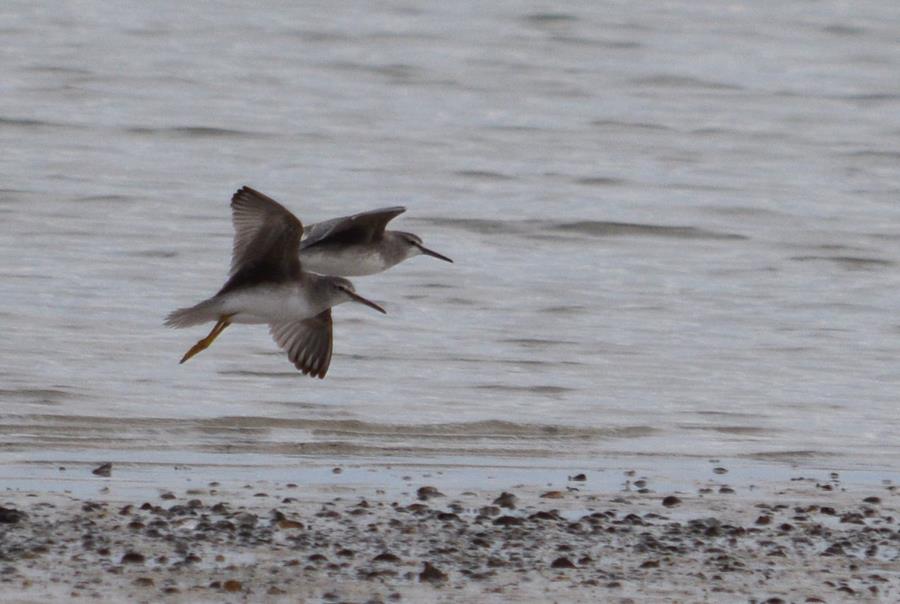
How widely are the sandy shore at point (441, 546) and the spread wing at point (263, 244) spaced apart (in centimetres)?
104

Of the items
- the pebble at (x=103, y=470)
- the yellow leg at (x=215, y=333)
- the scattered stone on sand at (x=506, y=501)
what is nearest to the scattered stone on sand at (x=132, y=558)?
the pebble at (x=103, y=470)

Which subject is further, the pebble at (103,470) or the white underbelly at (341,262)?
the white underbelly at (341,262)

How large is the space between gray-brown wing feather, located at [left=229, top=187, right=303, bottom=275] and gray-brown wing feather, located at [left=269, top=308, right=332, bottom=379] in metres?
0.58

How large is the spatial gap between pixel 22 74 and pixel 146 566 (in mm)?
17787

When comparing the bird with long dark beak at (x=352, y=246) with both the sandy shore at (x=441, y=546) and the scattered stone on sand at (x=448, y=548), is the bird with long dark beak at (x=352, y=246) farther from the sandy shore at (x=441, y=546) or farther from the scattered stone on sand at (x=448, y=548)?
the scattered stone on sand at (x=448, y=548)

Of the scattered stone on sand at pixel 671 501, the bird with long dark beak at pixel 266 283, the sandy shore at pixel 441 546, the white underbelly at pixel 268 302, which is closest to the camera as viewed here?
the sandy shore at pixel 441 546

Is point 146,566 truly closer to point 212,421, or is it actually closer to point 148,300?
point 212,421

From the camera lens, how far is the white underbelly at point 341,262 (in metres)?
10.4

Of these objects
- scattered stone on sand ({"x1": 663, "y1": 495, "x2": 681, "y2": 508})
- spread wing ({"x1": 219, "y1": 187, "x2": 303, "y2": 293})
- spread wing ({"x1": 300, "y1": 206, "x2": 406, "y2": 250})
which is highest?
spread wing ({"x1": 219, "y1": 187, "x2": 303, "y2": 293})

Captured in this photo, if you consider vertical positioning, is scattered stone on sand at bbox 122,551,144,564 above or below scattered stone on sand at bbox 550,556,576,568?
above

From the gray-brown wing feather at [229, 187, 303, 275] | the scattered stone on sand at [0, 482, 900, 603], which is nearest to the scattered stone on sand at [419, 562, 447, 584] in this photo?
the scattered stone on sand at [0, 482, 900, 603]

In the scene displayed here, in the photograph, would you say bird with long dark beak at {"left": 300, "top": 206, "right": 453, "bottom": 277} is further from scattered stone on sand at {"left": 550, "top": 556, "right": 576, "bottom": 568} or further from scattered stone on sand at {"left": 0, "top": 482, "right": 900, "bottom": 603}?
scattered stone on sand at {"left": 550, "top": 556, "right": 576, "bottom": 568}

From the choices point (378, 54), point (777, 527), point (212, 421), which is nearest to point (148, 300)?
point (212, 421)

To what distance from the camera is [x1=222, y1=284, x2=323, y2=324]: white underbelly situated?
8695 millimetres
